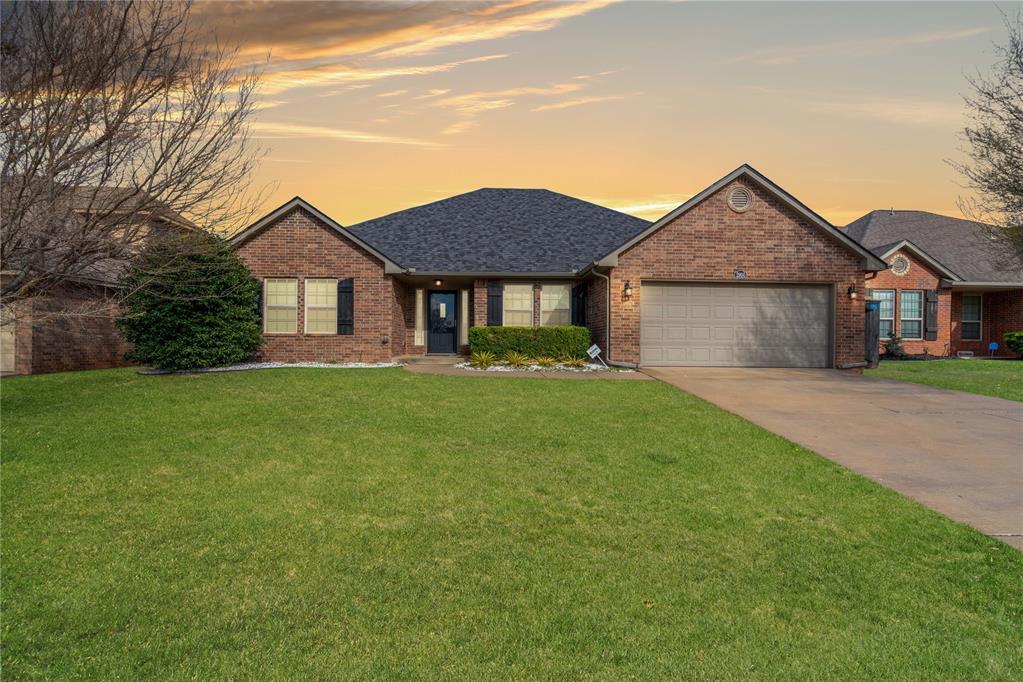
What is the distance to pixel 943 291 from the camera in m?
26.0

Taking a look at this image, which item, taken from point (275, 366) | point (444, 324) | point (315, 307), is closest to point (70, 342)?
point (275, 366)

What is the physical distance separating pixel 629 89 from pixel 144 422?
1160cm

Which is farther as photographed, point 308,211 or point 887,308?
point 887,308

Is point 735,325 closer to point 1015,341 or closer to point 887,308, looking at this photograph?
point 887,308

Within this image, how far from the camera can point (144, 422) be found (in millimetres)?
9617

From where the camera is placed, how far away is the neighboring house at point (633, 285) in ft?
59.0

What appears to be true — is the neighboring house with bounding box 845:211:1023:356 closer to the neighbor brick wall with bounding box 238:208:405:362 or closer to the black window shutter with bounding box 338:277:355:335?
the neighbor brick wall with bounding box 238:208:405:362

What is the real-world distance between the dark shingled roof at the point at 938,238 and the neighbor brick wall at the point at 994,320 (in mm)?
1236

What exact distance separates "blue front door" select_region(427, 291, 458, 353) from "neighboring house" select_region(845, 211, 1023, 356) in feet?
57.9

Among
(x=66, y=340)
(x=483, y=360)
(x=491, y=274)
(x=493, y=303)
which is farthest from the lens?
(x=493, y=303)

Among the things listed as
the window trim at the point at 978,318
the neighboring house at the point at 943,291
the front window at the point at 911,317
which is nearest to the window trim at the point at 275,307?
the neighboring house at the point at 943,291

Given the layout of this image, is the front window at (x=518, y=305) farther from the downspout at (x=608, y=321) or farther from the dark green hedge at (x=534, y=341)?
the downspout at (x=608, y=321)

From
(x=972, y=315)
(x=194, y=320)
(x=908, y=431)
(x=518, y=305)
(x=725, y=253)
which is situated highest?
(x=725, y=253)

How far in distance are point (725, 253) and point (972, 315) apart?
683 inches
